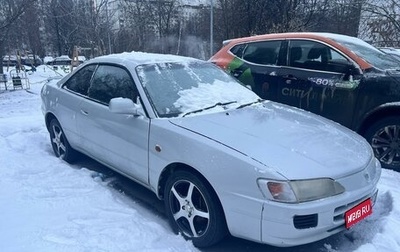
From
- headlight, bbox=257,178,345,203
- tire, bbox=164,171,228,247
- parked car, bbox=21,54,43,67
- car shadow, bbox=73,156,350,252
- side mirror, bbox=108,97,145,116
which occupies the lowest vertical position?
parked car, bbox=21,54,43,67

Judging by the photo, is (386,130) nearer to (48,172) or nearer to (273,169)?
(273,169)

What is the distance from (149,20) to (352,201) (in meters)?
36.9

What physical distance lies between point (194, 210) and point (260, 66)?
3289 mm

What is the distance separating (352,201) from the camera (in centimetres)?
250

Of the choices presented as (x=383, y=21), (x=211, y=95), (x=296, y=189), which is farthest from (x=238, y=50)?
(x=383, y=21)

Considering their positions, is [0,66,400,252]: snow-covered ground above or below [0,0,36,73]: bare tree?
below

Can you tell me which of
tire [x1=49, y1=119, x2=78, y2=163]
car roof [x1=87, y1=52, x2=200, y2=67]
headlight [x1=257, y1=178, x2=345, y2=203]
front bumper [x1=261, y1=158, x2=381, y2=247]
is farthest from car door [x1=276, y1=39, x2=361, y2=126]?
tire [x1=49, y1=119, x2=78, y2=163]

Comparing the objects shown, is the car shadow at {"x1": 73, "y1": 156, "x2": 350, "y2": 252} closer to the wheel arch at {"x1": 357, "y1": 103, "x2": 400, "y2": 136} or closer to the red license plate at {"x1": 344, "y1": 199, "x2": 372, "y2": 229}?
the red license plate at {"x1": 344, "y1": 199, "x2": 372, "y2": 229}

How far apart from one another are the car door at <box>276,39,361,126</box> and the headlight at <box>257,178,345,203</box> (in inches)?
96.7

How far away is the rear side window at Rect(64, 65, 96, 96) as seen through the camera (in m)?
4.27

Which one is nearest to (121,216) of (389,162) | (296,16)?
(389,162)

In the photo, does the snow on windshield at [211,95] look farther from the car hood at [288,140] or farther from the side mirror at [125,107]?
the side mirror at [125,107]

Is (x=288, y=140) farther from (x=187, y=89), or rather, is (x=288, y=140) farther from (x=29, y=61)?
(x=29, y=61)

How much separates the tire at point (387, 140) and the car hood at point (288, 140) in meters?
1.30
